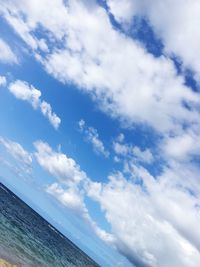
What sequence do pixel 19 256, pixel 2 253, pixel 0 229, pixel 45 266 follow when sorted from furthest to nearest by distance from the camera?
pixel 0 229, pixel 45 266, pixel 19 256, pixel 2 253

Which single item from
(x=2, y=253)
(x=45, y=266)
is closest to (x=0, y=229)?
(x=45, y=266)

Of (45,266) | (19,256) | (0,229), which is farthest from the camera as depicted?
(0,229)

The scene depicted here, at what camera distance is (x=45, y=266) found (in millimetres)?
52625

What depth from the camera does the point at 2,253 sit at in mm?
40531

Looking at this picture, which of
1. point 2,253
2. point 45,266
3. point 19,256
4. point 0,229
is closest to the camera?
point 2,253

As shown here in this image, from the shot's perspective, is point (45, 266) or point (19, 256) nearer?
point (19, 256)

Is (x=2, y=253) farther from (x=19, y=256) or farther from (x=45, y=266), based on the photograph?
(x=45, y=266)

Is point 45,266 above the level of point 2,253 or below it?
above

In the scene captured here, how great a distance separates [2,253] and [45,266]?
1421 cm

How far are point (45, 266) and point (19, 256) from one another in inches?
351

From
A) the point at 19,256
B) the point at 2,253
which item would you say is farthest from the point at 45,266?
the point at 2,253

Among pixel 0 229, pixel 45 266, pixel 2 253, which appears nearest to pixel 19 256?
pixel 2 253

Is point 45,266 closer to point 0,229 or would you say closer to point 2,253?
→ point 0,229

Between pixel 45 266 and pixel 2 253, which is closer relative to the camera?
pixel 2 253
